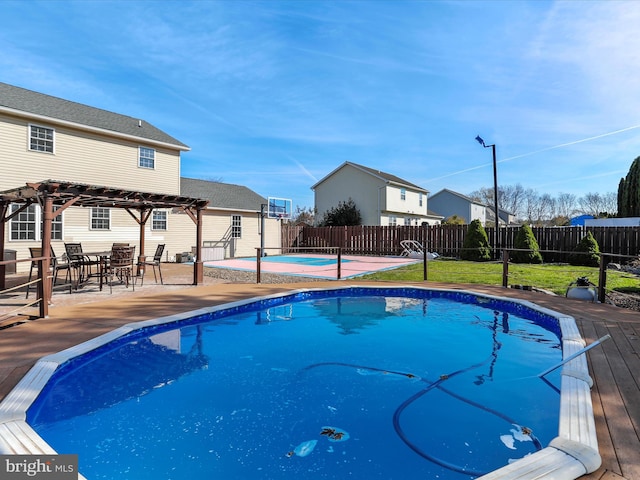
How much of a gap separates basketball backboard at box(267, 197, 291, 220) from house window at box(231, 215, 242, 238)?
7.30 feet

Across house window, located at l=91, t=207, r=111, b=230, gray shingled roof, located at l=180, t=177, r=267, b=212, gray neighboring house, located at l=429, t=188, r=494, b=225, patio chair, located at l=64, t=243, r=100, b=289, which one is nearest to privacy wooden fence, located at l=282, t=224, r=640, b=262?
gray shingled roof, located at l=180, t=177, r=267, b=212

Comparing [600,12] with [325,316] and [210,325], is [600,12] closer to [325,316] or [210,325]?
[325,316]

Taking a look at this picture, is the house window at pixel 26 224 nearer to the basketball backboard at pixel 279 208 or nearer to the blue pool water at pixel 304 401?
the blue pool water at pixel 304 401

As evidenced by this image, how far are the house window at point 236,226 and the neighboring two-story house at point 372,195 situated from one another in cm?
1068

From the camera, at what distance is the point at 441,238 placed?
2031 centimetres

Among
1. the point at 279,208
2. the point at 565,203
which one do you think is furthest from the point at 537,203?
the point at 279,208

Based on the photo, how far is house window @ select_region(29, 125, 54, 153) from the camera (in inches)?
512

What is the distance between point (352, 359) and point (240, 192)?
64.9 feet

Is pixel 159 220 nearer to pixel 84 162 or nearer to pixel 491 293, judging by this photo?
pixel 84 162

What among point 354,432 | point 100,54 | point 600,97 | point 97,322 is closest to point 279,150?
point 100,54

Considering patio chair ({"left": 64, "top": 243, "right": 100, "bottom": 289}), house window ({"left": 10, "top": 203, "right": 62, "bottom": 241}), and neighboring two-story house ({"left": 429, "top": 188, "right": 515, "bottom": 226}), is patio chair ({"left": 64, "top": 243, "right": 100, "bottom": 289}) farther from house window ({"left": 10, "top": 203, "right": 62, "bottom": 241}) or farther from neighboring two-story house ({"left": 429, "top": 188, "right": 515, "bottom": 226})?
neighboring two-story house ({"left": 429, "top": 188, "right": 515, "bottom": 226})

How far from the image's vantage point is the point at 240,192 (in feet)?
76.8

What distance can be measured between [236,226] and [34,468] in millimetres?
18942

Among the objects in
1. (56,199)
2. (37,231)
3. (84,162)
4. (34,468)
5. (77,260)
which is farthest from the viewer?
(84,162)
